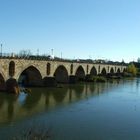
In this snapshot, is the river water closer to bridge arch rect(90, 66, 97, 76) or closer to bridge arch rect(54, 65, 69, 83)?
bridge arch rect(54, 65, 69, 83)

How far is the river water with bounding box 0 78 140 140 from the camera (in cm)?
2211

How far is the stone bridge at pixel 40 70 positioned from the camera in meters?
40.5

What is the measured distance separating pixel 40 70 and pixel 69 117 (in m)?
22.8

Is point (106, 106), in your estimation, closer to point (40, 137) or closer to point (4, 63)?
point (4, 63)

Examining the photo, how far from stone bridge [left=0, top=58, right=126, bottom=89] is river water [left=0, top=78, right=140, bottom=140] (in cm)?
338

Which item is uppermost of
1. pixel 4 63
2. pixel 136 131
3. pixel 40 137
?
pixel 4 63

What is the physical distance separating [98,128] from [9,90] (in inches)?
714

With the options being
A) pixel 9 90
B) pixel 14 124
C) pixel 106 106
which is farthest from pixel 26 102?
pixel 14 124

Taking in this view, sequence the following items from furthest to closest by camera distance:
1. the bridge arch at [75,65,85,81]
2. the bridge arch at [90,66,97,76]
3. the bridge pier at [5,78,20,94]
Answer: the bridge arch at [90,66,97,76] → the bridge arch at [75,65,85,81] → the bridge pier at [5,78,20,94]

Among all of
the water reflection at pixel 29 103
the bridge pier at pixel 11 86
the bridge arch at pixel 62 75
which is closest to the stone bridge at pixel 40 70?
the bridge arch at pixel 62 75

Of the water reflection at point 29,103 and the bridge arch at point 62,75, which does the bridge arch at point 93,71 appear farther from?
the water reflection at point 29,103

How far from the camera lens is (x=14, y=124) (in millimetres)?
24562

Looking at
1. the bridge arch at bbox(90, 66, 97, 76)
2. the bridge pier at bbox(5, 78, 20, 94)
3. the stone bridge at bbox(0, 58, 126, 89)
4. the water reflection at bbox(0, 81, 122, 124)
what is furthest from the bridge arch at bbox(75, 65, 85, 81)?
the bridge pier at bbox(5, 78, 20, 94)

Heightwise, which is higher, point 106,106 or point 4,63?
point 4,63
